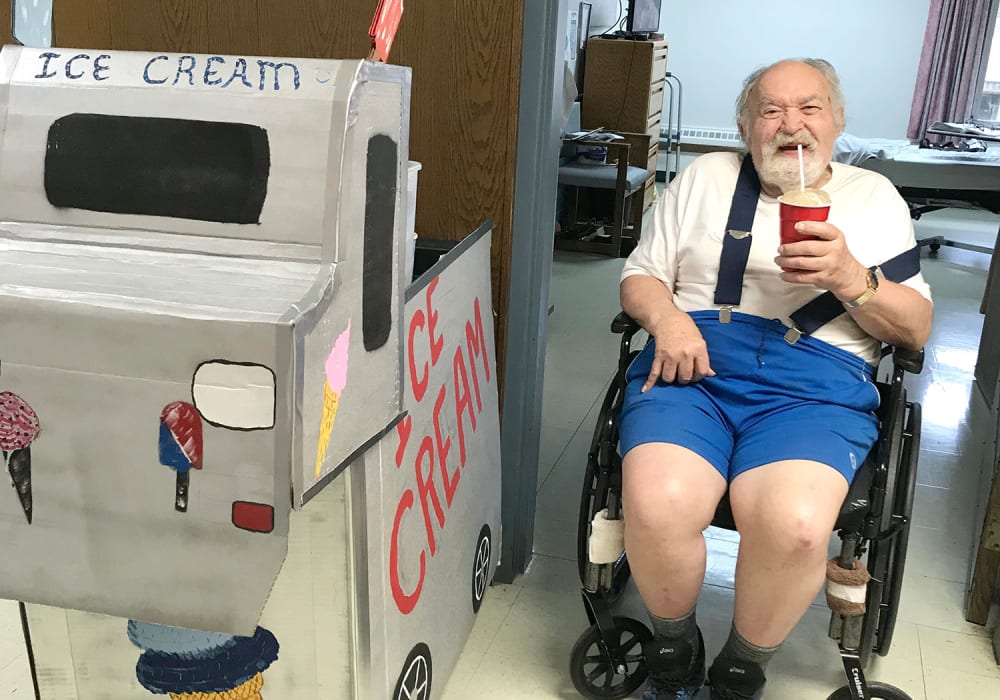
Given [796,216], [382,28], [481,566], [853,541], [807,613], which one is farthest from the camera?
[807,613]

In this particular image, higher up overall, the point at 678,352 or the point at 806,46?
the point at 806,46

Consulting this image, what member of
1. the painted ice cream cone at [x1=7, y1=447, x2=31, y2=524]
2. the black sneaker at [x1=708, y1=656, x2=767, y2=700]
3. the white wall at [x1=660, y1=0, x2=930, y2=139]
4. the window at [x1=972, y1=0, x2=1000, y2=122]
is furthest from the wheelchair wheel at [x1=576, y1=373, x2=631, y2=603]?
the window at [x1=972, y1=0, x2=1000, y2=122]

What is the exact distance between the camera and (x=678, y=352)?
164cm

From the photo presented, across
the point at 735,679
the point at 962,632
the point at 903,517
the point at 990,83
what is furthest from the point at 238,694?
the point at 990,83

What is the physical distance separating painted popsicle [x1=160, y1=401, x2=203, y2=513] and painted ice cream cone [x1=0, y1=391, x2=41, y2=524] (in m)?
0.17

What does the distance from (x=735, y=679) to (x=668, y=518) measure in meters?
0.33

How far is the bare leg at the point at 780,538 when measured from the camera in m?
1.45

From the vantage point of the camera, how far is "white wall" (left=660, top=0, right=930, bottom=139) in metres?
7.92

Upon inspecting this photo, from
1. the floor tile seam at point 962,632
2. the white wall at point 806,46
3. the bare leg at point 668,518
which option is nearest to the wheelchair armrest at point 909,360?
the bare leg at point 668,518

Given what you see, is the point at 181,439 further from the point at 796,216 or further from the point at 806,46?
the point at 806,46

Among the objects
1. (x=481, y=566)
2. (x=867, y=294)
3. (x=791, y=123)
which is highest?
(x=791, y=123)

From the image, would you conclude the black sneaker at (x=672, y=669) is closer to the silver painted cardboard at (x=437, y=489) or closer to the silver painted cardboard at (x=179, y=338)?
the silver painted cardboard at (x=437, y=489)

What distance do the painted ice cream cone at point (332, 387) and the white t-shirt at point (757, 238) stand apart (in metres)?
0.81

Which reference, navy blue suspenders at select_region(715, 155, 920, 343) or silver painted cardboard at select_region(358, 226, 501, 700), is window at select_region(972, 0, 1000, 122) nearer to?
navy blue suspenders at select_region(715, 155, 920, 343)
